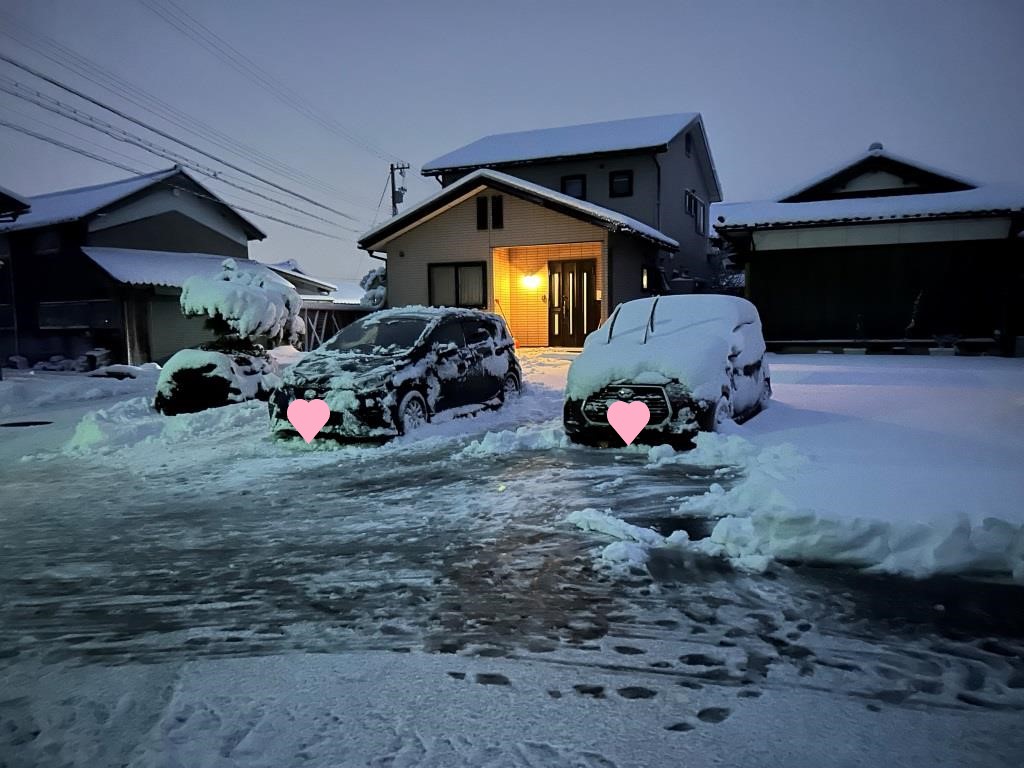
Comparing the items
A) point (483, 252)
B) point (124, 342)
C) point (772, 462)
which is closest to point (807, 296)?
point (483, 252)

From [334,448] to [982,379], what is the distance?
11.0m

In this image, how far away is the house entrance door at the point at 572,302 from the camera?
67.4 feet

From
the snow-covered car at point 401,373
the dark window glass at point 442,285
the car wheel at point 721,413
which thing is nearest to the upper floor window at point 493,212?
the dark window glass at point 442,285

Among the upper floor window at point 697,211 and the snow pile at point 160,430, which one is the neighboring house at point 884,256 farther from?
the snow pile at point 160,430

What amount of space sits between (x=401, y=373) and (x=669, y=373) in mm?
3182

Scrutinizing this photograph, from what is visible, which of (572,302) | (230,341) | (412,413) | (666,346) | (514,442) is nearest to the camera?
(666,346)

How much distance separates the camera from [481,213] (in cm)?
2041

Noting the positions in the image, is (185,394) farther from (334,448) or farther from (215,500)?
(215,500)

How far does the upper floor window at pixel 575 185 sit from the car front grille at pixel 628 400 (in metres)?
17.1

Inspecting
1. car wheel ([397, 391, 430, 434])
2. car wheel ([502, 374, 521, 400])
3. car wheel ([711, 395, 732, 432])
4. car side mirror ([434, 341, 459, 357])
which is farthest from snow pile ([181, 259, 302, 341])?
car wheel ([711, 395, 732, 432])

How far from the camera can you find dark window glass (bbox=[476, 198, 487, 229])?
66.7 ft

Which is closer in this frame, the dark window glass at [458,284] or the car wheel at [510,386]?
the car wheel at [510,386]

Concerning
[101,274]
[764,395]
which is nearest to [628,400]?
[764,395]

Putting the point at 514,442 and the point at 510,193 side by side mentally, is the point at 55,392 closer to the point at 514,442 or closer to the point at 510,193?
the point at 514,442
